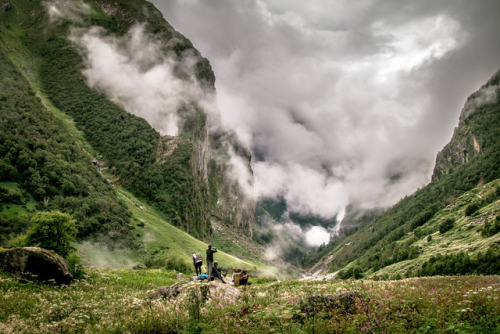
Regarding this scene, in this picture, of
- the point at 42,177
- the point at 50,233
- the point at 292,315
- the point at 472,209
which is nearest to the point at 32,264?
the point at 50,233

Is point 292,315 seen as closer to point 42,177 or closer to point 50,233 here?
point 50,233

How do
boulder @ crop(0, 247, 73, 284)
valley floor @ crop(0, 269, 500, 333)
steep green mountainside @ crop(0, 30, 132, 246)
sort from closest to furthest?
valley floor @ crop(0, 269, 500, 333) → boulder @ crop(0, 247, 73, 284) → steep green mountainside @ crop(0, 30, 132, 246)

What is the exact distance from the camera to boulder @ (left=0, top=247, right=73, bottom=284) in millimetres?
17047

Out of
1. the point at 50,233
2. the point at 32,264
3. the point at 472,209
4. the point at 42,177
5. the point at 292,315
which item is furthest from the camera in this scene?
the point at 472,209

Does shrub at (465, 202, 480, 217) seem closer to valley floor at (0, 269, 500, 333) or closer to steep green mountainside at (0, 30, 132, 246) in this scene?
steep green mountainside at (0, 30, 132, 246)

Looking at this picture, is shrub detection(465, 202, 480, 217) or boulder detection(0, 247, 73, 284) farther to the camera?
shrub detection(465, 202, 480, 217)

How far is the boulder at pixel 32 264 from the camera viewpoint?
17.0 m

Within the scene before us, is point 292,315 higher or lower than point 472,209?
lower

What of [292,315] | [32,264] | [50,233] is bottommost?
[292,315]

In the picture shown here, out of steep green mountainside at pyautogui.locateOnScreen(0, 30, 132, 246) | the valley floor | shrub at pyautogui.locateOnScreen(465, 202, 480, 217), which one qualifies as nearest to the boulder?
the valley floor

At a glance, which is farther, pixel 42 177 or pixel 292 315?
pixel 42 177

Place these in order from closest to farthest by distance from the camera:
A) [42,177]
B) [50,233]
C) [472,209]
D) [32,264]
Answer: [32,264] → [50,233] → [42,177] → [472,209]

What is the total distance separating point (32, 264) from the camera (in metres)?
17.5

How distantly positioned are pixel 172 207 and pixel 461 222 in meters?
177
